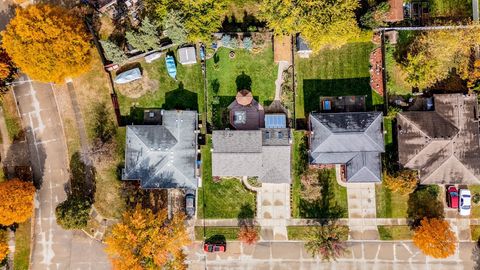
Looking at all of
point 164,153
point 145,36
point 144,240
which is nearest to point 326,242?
point 144,240

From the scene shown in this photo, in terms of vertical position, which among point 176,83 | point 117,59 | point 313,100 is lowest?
point 313,100

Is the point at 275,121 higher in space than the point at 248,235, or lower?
higher

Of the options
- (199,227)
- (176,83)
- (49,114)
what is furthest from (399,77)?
(49,114)

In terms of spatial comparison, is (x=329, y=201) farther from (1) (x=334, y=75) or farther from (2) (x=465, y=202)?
(2) (x=465, y=202)

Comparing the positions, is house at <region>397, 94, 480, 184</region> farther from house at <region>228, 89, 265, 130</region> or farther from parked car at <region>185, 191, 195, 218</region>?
parked car at <region>185, 191, 195, 218</region>

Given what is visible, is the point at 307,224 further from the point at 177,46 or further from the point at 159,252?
the point at 177,46
